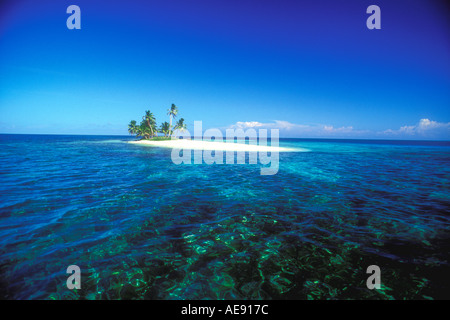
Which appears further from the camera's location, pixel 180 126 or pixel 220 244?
pixel 180 126

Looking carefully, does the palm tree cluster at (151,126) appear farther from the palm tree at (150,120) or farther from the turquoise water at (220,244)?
the turquoise water at (220,244)

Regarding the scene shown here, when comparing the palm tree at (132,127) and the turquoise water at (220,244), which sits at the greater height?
the palm tree at (132,127)

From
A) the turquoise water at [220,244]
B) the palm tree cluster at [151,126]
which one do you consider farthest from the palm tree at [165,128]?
the turquoise water at [220,244]

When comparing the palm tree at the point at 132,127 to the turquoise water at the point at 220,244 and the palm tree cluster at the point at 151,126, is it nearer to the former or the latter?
the palm tree cluster at the point at 151,126

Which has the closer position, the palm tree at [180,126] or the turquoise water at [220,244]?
the turquoise water at [220,244]

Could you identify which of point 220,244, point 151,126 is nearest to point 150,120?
point 151,126

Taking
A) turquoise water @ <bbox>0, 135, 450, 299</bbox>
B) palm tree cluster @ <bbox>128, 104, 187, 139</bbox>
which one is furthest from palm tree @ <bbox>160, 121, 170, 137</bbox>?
turquoise water @ <bbox>0, 135, 450, 299</bbox>

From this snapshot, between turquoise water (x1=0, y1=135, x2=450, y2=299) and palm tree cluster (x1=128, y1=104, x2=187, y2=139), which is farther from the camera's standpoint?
palm tree cluster (x1=128, y1=104, x2=187, y2=139)

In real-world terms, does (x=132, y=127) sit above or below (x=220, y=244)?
above

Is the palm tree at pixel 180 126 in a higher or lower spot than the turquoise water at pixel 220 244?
higher

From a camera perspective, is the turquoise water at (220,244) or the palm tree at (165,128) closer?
the turquoise water at (220,244)

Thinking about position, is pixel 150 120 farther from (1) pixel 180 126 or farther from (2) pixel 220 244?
(2) pixel 220 244

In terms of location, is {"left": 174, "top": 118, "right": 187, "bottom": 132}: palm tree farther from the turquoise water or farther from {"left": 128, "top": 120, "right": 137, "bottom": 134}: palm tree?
the turquoise water
